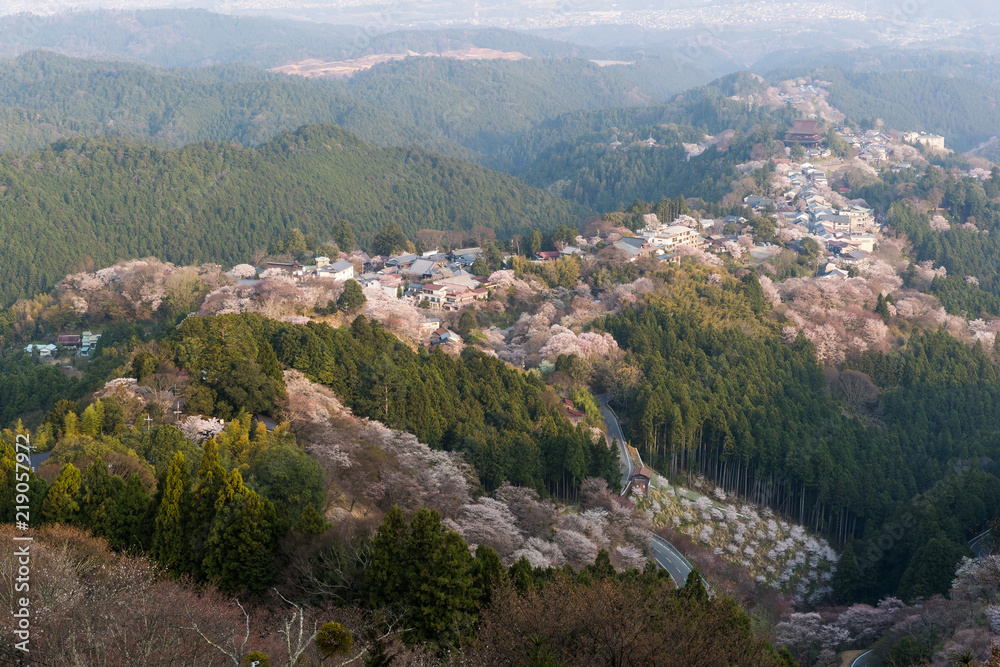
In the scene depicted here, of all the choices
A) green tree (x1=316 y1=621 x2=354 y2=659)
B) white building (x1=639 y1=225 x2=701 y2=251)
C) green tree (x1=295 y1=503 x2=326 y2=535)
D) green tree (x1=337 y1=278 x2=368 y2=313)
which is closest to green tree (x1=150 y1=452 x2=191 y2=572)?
green tree (x1=295 y1=503 x2=326 y2=535)

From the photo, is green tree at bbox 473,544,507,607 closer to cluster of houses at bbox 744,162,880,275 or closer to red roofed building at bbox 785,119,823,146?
cluster of houses at bbox 744,162,880,275

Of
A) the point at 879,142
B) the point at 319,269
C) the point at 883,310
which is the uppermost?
the point at 879,142

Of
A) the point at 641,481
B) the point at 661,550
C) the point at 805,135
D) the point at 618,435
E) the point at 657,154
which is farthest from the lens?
the point at 657,154

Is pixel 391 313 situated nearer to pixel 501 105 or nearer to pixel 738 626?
pixel 738 626

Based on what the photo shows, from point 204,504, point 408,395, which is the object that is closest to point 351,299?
point 408,395

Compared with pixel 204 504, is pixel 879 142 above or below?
below

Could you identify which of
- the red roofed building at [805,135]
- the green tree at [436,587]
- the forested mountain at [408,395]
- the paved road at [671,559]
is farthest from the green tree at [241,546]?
the red roofed building at [805,135]

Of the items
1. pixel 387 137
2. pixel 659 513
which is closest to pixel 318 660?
pixel 659 513

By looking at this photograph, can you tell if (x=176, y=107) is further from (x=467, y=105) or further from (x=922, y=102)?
(x=922, y=102)
